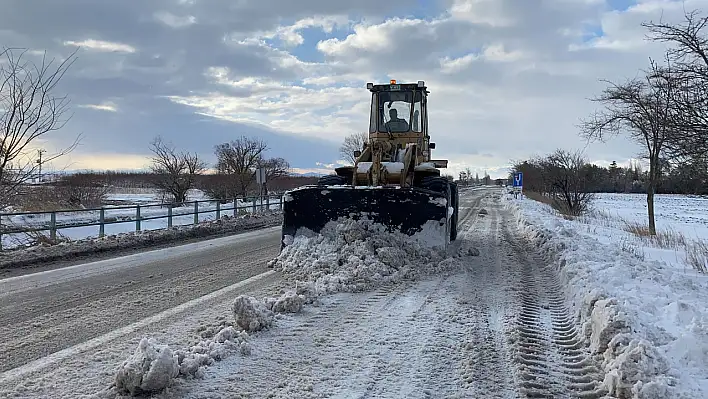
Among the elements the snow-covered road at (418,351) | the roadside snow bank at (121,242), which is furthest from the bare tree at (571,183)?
the snow-covered road at (418,351)

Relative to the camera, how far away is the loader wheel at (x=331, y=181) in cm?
1148

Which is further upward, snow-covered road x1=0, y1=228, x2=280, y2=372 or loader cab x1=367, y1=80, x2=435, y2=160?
loader cab x1=367, y1=80, x2=435, y2=160

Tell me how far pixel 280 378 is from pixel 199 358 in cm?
66

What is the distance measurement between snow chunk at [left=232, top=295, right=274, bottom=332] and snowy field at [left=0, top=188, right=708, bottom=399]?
0.04 ft

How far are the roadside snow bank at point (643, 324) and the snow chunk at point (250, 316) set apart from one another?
2.90 metres

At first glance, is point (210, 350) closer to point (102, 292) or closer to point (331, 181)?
point (102, 292)

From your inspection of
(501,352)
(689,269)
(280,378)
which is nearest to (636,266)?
(689,269)

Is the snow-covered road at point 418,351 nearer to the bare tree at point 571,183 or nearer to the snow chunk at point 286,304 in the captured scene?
the snow chunk at point 286,304

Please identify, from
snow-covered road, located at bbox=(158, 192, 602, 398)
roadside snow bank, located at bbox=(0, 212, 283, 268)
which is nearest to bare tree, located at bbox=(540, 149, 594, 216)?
roadside snow bank, located at bbox=(0, 212, 283, 268)

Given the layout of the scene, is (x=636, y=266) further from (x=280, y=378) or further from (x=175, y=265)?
(x=175, y=265)

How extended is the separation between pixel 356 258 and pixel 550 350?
3.65 metres

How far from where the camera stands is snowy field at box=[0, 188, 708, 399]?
373 centimetres

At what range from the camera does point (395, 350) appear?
452cm

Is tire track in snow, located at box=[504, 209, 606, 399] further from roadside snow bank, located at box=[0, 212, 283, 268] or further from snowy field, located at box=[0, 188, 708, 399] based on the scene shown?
roadside snow bank, located at box=[0, 212, 283, 268]
